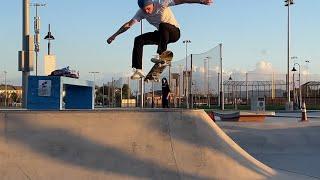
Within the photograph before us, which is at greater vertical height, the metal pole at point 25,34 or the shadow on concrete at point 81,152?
the metal pole at point 25,34

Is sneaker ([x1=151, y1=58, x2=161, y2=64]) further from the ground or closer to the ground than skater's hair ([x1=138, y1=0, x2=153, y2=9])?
closer to the ground

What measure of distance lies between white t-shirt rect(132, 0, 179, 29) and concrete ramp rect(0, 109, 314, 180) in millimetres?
2534

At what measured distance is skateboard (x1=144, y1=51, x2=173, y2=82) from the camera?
10.7 metres

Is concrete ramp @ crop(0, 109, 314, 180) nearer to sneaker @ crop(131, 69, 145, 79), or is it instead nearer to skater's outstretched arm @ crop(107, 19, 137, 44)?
sneaker @ crop(131, 69, 145, 79)

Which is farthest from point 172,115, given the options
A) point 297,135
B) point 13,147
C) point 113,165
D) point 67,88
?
point 67,88

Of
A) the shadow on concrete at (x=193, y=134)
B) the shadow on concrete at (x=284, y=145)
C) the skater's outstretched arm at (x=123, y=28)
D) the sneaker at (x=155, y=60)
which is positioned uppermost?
the skater's outstretched arm at (x=123, y=28)

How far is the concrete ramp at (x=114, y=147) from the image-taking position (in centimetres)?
787

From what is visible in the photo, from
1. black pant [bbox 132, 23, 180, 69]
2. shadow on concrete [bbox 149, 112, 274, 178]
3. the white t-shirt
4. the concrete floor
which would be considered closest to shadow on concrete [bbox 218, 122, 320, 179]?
the concrete floor

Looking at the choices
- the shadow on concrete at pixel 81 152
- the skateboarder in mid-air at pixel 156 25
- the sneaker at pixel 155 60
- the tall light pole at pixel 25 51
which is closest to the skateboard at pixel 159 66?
the sneaker at pixel 155 60

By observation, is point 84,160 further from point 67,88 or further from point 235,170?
point 67,88

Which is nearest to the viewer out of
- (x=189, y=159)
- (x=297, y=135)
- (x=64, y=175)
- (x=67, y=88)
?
(x=64, y=175)

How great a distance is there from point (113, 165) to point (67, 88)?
10.1m

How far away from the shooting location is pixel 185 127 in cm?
Answer: 862

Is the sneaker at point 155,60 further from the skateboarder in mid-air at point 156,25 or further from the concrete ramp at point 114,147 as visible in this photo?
the concrete ramp at point 114,147
